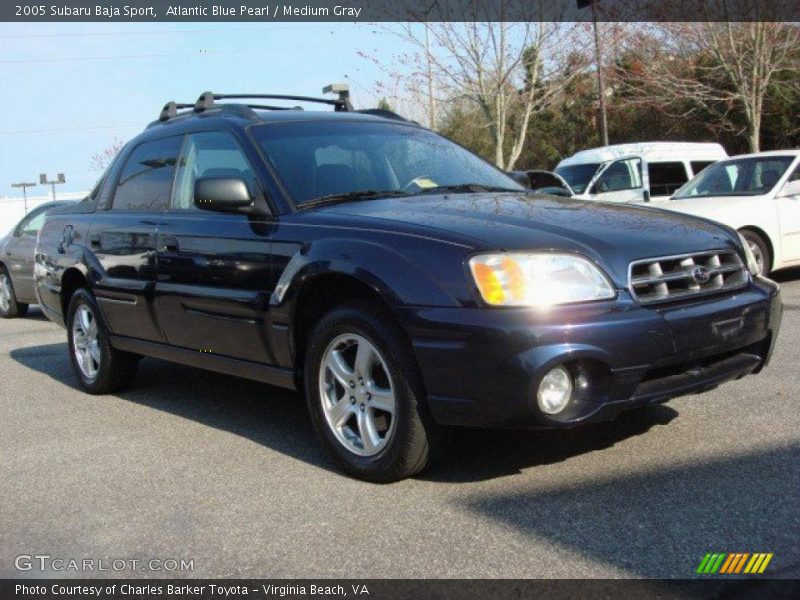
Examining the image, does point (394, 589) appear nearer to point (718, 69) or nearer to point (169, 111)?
point (169, 111)

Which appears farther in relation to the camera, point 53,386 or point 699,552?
Answer: point 53,386

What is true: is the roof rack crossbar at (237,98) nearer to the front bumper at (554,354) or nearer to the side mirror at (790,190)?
the front bumper at (554,354)

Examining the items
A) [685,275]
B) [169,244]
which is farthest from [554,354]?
[169,244]

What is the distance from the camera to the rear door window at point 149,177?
5543 millimetres

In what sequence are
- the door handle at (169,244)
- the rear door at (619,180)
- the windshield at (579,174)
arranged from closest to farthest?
the door handle at (169,244)
the rear door at (619,180)
the windshield at (579,174)

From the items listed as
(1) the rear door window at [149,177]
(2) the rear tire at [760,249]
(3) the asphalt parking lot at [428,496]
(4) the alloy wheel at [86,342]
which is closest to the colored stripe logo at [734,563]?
(3) the asphalt parking lot at [428,496]

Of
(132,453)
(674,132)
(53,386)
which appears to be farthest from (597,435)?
(674,132)

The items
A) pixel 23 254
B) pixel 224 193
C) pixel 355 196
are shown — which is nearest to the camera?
pixel 224 193

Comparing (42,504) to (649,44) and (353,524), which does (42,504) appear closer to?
(353,524)

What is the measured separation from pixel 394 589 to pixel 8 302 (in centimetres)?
1080

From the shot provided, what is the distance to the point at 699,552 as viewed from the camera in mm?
3049

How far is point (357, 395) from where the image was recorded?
4.04 m

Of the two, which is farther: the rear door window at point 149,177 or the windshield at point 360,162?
the rear door window at point 149,177

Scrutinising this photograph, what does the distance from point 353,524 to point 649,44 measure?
2122 cm
